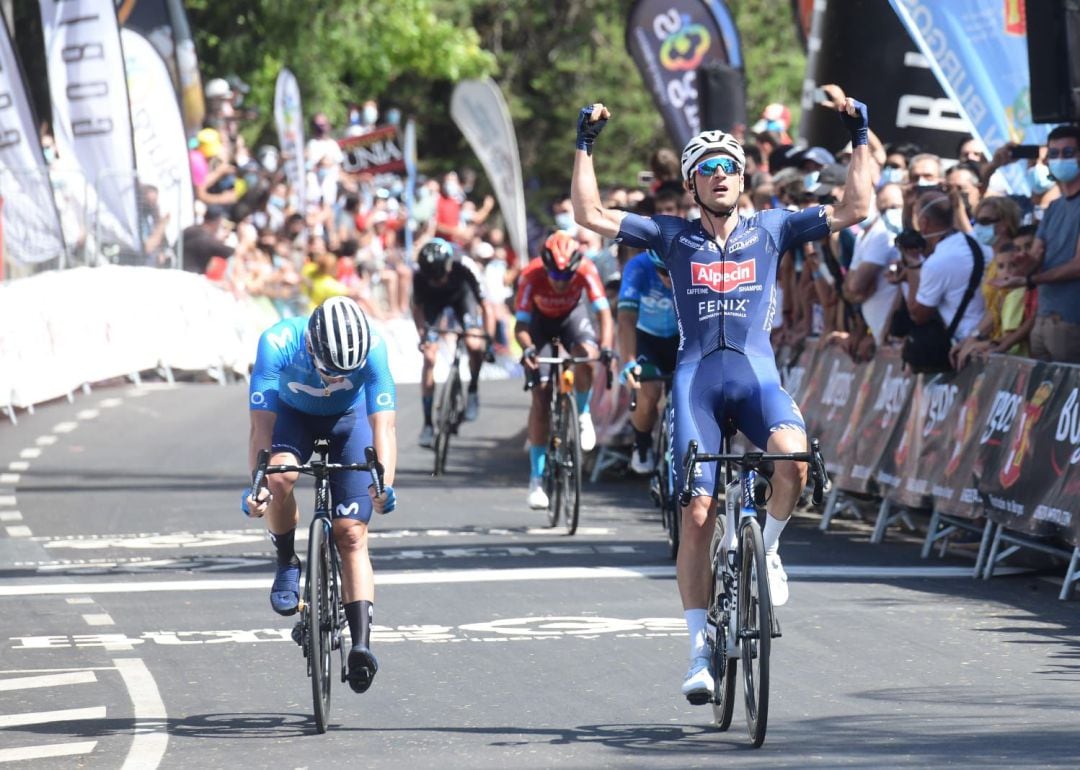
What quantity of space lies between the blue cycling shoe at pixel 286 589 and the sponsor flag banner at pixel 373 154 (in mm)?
35680

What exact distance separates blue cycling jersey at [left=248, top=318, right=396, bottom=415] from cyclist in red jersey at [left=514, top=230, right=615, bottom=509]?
6692 millimetres

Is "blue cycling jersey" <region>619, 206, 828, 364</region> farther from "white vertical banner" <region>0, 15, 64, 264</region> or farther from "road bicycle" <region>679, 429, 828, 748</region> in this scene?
"white vertical banner" <region>0, 15, 64, 264</region>

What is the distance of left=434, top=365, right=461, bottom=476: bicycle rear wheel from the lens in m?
19.2

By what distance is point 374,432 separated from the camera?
8.91 m

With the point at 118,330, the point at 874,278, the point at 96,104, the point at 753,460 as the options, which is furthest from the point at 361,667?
the point at 96,104

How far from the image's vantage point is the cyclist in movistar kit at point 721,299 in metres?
8.62

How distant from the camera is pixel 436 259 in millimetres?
19031

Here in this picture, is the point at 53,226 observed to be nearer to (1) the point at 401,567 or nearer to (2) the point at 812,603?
(1) the point at 401,567

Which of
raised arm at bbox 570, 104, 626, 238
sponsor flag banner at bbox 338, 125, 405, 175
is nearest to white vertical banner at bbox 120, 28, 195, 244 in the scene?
sponsor flag banner at bbox 338, 125, 405, 175

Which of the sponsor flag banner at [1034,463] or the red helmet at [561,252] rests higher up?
the red helmet at [561,252]

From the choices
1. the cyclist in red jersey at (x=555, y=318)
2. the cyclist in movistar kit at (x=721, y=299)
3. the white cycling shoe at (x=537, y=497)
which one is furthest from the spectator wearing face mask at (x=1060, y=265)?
the cyclist in movistar kit at (x=721, y=299)

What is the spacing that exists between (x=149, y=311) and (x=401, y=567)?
576 inches

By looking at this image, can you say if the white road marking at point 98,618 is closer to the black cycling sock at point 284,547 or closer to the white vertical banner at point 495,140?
the black cycling sock at point 284,547

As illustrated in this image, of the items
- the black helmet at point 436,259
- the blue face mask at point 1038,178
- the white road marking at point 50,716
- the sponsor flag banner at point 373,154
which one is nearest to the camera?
the white road marking at point 50,716
